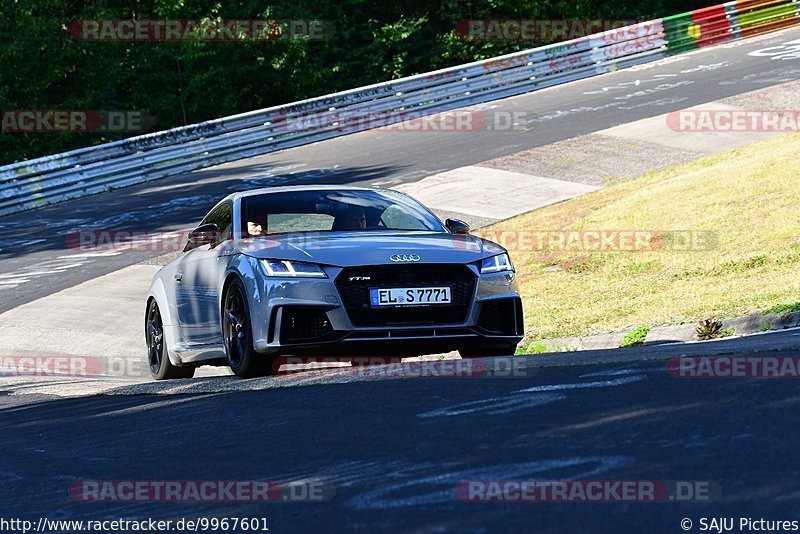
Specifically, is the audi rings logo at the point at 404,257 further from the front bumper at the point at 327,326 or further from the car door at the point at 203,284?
the car door at the point at 203,284

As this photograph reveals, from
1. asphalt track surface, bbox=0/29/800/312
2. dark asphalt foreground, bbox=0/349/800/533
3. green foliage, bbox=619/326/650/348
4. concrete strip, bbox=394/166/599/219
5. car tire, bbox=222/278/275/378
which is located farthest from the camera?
concrete strip, bbox=394/166/599/219

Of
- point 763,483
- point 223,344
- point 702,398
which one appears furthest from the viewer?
point 223,344

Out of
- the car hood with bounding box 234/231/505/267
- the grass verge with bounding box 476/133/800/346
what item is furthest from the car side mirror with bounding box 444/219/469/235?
the grass verge with bounding box 476/133/800/346

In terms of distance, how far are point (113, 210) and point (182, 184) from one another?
7.29 ft

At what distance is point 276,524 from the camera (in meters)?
4.85

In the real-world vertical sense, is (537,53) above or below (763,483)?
above

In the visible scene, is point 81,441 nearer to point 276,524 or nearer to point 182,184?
point 276,524

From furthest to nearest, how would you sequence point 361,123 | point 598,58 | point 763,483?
point 598,58 → point 361,123 → point 763,483

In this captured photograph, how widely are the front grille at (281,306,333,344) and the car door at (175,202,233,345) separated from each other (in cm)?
106

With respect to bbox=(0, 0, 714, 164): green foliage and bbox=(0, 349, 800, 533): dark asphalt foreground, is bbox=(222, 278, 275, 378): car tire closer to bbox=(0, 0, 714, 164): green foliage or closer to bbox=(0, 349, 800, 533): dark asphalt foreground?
bbox=(0, 349, 800, 533): dark asphalt foreground

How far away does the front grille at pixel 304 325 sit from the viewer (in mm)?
8852

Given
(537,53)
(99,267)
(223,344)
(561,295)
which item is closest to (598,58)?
(537,53)

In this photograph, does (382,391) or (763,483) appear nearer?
(763,483)

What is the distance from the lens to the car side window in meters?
10.3
